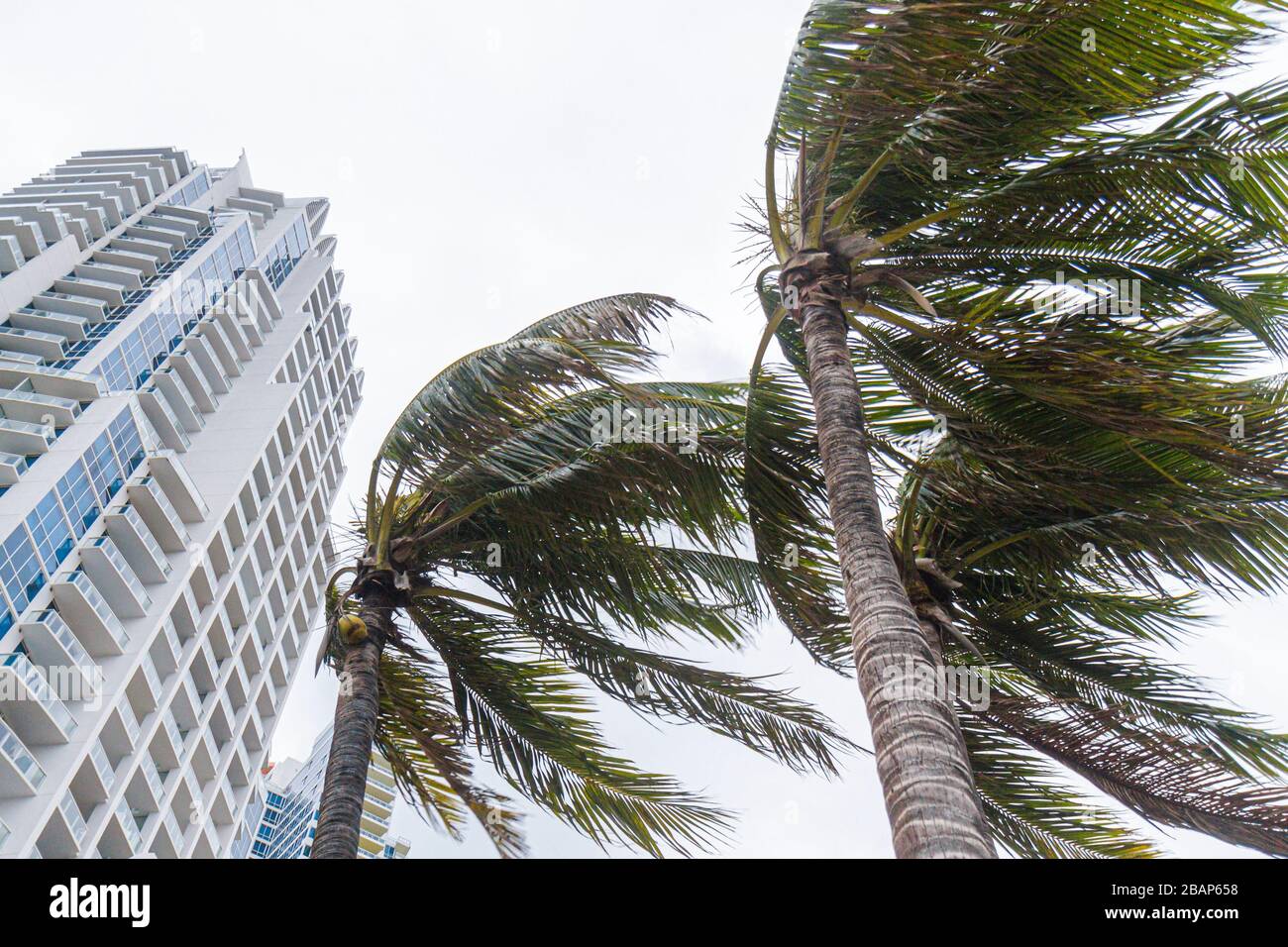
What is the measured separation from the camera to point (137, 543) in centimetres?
4012

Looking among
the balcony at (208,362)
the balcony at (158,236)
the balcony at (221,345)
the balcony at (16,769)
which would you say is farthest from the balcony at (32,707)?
the balcony at (158,236)

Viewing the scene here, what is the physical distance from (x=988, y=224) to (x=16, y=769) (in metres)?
33.3

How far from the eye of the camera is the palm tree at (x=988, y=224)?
605 cm

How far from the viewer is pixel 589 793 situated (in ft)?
28.0

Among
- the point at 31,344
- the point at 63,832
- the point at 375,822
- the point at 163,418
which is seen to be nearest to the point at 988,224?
the point at 63,832

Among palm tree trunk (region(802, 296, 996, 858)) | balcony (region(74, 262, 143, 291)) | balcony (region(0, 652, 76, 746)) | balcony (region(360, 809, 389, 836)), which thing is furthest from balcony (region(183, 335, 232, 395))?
palm tree trunk (region(802, 296, 996, 858))

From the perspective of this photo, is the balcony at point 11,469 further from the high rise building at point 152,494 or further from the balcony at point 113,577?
the balcony at point 113,577

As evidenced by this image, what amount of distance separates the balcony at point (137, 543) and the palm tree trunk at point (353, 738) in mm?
36770

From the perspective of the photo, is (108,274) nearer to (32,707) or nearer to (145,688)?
(145,688)

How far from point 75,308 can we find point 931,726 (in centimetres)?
5483

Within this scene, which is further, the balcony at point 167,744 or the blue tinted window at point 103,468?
the blue tinted window at point 103,468

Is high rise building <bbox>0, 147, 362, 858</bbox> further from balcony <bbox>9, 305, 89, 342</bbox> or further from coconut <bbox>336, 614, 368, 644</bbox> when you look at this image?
coconut <bbox>336, 614, 368, 644</bbox>
